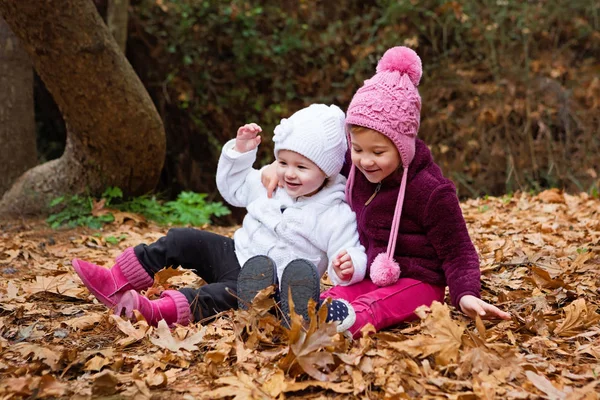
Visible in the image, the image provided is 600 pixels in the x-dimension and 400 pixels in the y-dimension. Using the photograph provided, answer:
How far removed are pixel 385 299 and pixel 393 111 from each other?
83cm

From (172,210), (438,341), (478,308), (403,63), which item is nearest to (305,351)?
(438,341)

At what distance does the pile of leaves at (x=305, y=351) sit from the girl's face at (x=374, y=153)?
0.66 metres

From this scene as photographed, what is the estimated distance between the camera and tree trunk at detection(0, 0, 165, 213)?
510 cm

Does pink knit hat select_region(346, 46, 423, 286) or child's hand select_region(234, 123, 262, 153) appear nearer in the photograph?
pink knit hat select_region(346, 46, 423, 286)

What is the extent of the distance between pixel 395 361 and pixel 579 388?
2.11 ft

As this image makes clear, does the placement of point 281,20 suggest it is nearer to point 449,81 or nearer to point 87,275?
point 449,81

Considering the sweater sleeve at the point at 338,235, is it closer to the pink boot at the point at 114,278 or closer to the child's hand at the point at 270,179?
the child's hand at the point at 270,179

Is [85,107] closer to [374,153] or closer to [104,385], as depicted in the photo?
[374,153]

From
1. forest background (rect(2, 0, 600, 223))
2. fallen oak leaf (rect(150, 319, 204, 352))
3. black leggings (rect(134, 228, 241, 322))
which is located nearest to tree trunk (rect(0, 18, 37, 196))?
forest background (rect(2, 0, 600, 223))

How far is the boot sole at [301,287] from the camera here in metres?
2.60

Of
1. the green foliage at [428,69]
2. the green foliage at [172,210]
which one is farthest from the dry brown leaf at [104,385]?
the green foliage at [428,69]

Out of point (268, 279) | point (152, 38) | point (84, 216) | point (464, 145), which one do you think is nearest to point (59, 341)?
point (268, 279)

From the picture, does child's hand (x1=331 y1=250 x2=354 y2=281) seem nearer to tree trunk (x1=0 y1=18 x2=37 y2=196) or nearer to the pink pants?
the pink pants

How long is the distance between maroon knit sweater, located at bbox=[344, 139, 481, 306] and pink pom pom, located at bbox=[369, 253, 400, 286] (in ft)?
0.30
